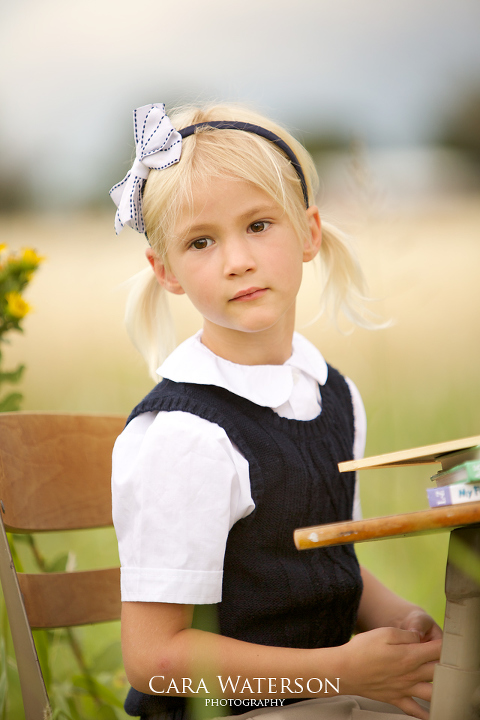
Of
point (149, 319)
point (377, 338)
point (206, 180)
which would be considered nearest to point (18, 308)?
point (149, 319)

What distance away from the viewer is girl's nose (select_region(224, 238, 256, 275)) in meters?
0.76

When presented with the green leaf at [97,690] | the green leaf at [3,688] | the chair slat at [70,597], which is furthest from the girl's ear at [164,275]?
the green leaf at [97,690]

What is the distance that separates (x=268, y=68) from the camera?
1.65 m

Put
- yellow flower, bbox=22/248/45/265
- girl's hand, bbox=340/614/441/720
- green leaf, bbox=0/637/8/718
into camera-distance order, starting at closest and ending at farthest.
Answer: girl's hand, bbox=340/614/441/720, green leaf, bbox=0/637/8/718, yellow flower, bbox=22/248/45/265

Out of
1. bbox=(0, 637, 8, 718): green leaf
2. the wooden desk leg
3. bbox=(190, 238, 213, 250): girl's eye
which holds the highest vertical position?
bbox=(190, 238, 213, 250): girl's eye

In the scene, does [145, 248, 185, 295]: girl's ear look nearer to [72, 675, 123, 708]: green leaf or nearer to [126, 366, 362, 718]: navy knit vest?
[126, 366, 362, 718]: navy knit vest

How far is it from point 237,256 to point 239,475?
270mm

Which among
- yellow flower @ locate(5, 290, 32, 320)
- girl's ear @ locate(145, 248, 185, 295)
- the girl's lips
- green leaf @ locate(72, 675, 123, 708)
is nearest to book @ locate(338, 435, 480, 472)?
the girl's lips

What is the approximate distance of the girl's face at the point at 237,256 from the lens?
0.78 meters

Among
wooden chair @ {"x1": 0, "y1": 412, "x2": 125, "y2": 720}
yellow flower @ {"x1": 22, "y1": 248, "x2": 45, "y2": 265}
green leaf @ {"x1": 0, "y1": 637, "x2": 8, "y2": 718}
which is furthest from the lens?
yellow flower @ {"x1": 22, "y1": 248, "x2": 45, "y2": 265}

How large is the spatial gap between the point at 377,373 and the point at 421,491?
0.34 m

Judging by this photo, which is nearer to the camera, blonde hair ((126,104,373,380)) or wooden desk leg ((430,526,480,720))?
wooden desk leg ((430,526,480,720))

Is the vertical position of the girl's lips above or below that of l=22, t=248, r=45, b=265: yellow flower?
below

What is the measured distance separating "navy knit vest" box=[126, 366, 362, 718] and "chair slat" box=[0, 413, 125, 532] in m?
0.19
